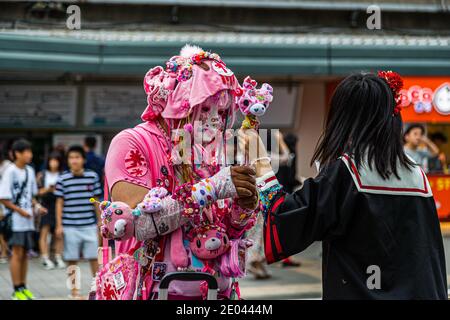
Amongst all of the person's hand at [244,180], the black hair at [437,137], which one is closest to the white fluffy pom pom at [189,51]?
the person's hand at [244,180]

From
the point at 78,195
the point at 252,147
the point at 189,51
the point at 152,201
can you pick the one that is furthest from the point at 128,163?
the point at 78,195

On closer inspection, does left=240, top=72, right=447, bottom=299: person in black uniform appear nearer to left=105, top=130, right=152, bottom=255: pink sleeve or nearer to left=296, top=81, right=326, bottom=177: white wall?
left=105, top=130, right=152, bottom=255: pink sleeve

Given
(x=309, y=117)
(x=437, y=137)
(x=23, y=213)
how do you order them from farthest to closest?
(x=309, y=117), (x=437, y=137), (x=23, y=213)

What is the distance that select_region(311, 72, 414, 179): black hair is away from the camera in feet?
9.77

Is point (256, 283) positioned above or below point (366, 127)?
below

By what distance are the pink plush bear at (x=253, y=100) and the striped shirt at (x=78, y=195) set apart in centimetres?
504

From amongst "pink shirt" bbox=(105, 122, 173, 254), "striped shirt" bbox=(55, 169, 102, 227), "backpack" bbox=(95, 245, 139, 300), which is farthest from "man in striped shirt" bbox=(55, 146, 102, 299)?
"pink shirt" bbox=(105, 122, 173, 254)

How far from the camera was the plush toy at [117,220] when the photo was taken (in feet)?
10.3

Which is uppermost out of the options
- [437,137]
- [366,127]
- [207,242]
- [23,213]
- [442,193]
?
[437,137]

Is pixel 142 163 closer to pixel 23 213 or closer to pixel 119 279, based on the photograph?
pixel 119 279

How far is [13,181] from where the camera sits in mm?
8391

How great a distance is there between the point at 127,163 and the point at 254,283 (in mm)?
6622

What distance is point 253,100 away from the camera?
3.40m

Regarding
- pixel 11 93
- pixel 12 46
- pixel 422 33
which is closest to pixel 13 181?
pixel 12 46
